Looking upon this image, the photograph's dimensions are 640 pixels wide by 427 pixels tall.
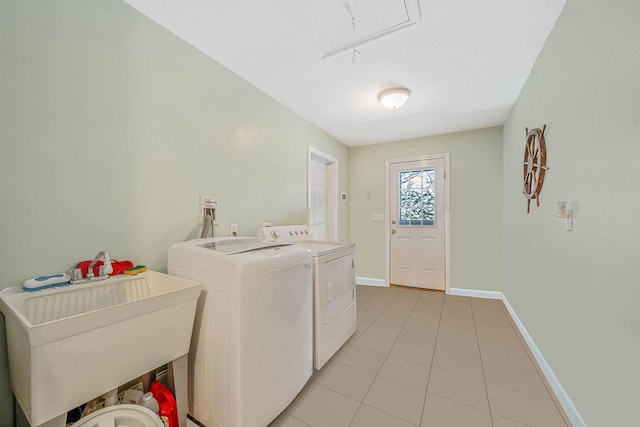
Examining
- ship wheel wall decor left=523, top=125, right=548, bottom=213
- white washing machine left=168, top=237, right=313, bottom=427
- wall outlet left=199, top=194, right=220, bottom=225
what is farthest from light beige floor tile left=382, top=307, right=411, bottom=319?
wall outlet left=199, top=194, right=220, bottom=225

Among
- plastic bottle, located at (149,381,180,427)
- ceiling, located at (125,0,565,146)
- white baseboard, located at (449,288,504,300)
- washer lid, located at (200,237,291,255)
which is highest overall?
ceiling, located at (125,0,565,146)

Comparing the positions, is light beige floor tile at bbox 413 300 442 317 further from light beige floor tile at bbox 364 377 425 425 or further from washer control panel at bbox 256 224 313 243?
washer control panel at bbox 256 224 313 243

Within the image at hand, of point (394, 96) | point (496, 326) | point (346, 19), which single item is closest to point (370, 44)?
point (346, 19)

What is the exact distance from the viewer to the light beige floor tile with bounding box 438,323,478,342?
2.31 metres

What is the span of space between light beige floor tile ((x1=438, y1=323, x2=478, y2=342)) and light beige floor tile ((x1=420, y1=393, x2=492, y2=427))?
0.93 meters

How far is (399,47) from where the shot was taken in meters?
1.77

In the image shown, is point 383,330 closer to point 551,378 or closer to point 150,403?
point 551,378

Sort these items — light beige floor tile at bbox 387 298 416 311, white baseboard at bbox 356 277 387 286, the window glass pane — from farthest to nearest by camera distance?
white baseboard at bbox 356 277 387 286, the window glass pane, light beige floor tile at bbox 387 298 416 311

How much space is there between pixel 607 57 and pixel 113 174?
2.45 meters

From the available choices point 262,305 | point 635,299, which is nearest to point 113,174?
point 262,305

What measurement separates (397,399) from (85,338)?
1638mm

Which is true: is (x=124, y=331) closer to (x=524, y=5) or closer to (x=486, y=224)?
(x=524, y=5)

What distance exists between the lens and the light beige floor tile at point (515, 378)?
1.61 meters

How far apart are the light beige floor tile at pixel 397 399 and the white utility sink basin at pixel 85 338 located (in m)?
1.18
